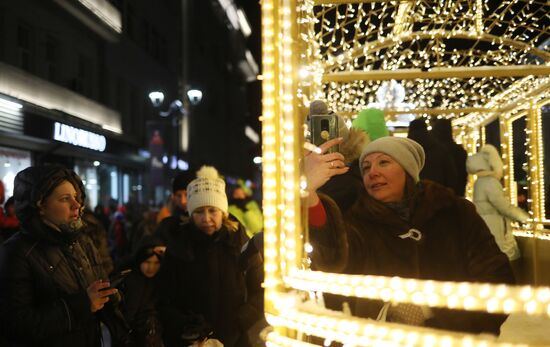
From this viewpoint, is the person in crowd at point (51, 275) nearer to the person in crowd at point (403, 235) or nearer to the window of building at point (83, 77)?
the person in crowd at point (403, 235)

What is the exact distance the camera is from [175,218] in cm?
507

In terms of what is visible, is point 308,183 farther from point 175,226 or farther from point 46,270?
point 175,226

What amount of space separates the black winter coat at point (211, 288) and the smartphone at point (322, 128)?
1.31 meters

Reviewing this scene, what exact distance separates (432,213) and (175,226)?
2207 millimetres

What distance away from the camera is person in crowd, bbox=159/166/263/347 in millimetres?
4203

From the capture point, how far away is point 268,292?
2580 mm

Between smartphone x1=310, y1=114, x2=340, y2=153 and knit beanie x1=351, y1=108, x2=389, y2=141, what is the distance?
1.75 m

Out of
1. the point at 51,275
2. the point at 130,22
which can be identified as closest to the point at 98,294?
the point at 51,275

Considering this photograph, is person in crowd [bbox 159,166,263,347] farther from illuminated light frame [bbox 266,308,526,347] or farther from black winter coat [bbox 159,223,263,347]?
illuminated light frame [bbox 266,308,526,347]

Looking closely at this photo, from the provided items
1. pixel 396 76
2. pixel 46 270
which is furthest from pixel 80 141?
pixel 46 270

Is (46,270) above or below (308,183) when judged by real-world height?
below

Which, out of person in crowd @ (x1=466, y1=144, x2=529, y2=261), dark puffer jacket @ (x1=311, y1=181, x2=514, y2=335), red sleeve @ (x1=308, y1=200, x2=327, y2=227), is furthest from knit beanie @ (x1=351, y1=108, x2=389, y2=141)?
person in crowd @ (x1=466, y1=144, x2=529, y2=261)

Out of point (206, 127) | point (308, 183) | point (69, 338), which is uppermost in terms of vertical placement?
point (206, 127)

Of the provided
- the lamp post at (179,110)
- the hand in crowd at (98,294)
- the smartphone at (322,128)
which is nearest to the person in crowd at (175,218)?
the hand in crowd at (98,294)
